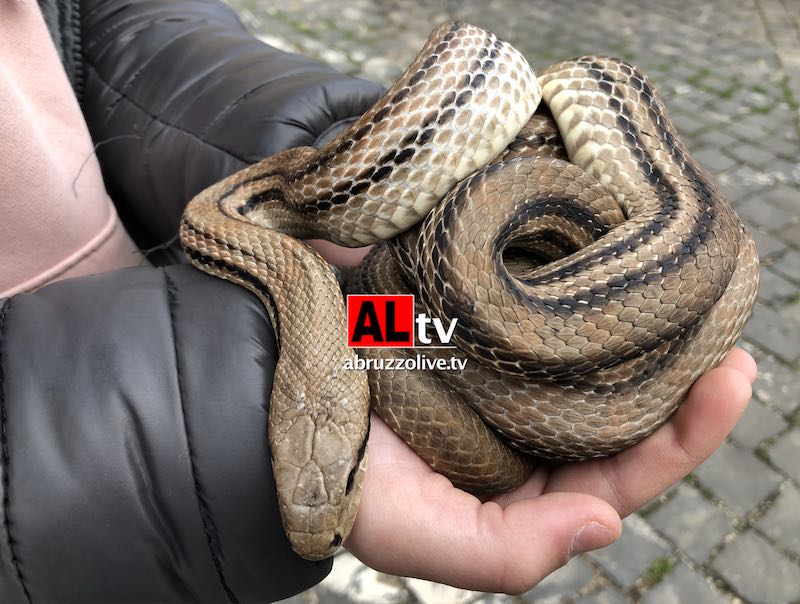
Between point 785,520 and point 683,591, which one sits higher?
point 785,520

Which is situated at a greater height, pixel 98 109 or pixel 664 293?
pixel 664 293

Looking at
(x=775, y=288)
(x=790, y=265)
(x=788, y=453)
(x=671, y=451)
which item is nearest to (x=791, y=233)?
(x=790, y=265)

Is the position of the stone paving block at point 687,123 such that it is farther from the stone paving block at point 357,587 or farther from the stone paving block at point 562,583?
the stone paving block at point 357,587

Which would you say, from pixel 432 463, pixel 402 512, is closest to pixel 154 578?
pixel 402 512

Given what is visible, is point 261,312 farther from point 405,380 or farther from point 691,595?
point 691,595

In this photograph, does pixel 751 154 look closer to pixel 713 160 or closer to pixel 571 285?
pixel 713 160

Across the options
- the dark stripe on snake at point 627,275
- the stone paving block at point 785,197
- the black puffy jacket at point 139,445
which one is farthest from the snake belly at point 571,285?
the stone paving block at point 785,197

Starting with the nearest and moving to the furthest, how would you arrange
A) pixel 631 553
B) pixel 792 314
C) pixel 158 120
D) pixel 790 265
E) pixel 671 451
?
pixel 671 451 → pixel 158 120 → pixel 631 553 → pixel 792 314 → pixel 790 265
